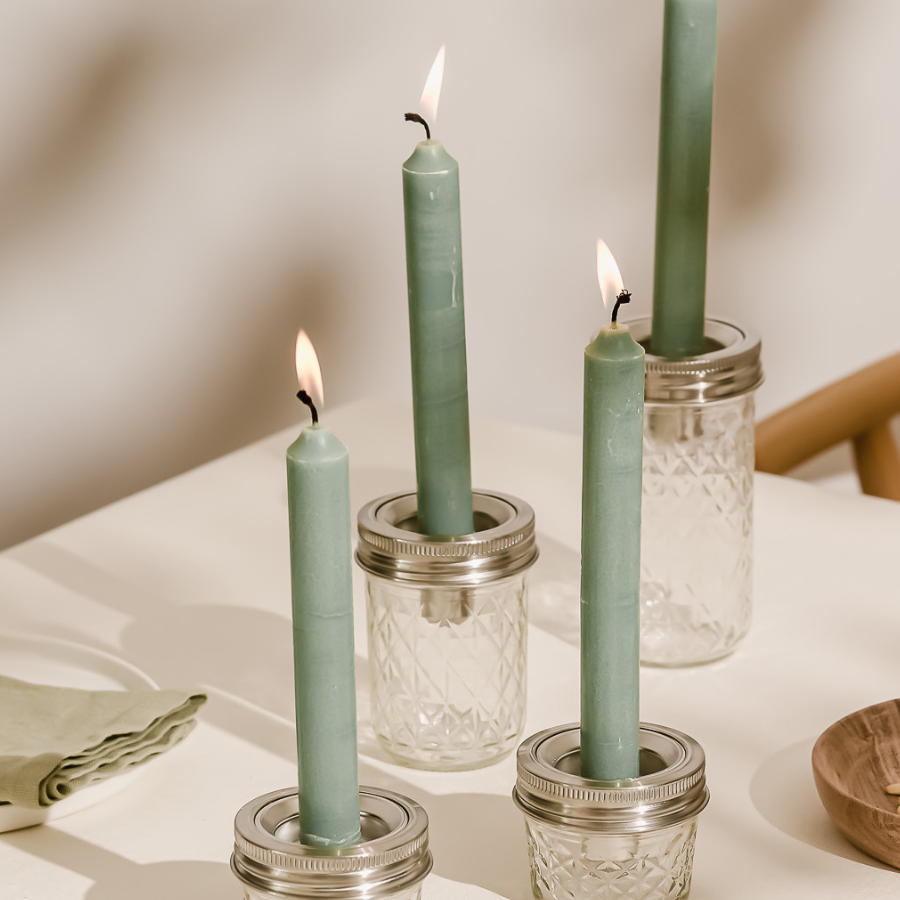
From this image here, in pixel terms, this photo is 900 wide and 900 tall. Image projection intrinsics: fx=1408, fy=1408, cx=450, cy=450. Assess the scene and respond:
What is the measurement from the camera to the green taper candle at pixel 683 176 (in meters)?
0.78

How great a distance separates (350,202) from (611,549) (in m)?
1.13

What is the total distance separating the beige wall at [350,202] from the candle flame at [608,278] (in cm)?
69

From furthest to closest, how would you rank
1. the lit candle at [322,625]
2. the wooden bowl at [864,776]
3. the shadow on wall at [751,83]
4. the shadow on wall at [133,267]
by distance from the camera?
the shadow on wall at [751,83]
the shadow on wall at [133,267]
the wooden bowl at [864,776]
the lit candle at [322,625]

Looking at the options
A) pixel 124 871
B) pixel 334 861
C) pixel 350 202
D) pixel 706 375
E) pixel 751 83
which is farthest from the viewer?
pixel 751 83

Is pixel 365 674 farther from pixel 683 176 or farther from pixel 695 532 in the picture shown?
pixel 683 176

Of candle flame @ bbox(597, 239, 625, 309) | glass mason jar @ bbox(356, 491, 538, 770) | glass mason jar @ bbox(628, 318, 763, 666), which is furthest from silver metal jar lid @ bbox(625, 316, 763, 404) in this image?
candle flame @ bbox(597, 239, 625, 309)

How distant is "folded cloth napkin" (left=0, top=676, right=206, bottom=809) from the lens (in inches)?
26.1

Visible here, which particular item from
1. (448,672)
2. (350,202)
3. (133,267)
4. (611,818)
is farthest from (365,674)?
(350,202)

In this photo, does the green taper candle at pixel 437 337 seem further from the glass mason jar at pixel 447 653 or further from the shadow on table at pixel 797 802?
the shadow on table at pixel 797 802

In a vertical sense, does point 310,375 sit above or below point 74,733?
above

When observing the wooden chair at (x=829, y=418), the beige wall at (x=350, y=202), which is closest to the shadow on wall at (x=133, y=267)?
the beige wall at (x=350, y=202)

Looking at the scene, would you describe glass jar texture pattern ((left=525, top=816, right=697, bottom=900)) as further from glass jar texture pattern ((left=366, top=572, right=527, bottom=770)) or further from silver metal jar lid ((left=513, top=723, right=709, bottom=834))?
glass jar texture pattern ((left=366, top=572, right=527, bottom=770))

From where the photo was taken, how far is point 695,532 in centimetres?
83

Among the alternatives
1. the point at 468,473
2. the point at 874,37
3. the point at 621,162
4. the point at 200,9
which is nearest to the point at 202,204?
the point at 200,9
